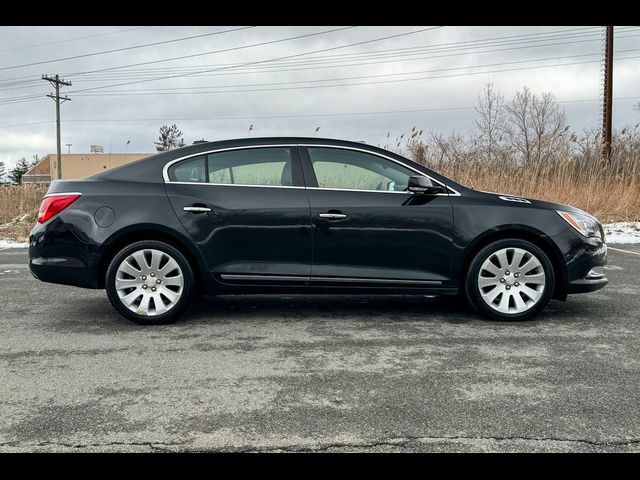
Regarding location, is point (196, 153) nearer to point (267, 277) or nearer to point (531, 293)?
point (267, 277)

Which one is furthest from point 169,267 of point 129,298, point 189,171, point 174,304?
point 189,171

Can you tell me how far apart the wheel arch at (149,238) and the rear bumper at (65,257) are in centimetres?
9

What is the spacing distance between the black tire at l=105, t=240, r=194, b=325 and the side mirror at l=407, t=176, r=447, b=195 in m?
1.97

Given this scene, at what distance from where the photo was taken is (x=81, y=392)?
122 inches

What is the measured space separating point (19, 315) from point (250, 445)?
3.56 metres

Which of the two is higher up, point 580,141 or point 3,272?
point 580,141

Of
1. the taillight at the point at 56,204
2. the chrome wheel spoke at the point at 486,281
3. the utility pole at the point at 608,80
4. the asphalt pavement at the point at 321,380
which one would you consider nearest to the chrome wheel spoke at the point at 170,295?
the asphalt pavement at the point at 321,380

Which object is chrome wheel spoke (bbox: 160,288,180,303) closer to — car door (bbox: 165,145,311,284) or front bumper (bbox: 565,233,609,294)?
car door (bbox: 165,145,311,284)

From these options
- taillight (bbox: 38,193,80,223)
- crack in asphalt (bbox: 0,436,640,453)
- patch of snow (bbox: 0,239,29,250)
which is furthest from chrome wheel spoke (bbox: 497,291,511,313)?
patch of snow (bbox: 0,239,29,250)

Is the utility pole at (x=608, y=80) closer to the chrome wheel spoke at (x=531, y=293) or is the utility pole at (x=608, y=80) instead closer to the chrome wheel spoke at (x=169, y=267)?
the chrome wheel spoke at (x=531, y=293)

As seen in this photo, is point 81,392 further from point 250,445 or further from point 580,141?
point 580,141
